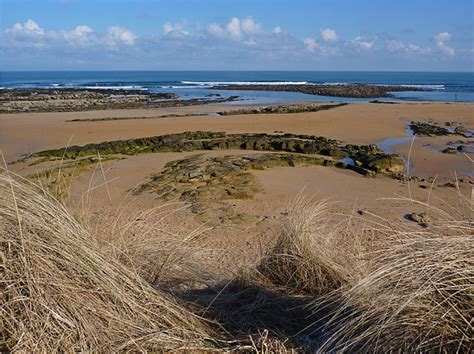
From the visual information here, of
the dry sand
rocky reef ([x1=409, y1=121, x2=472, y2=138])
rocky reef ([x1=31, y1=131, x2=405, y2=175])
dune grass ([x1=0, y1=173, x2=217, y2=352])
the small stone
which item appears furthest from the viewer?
rocky reef ([x1=409, y1=121, x2=472, y2=138])

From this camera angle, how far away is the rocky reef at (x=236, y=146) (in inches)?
644

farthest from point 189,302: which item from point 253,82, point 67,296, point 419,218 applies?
point 253,82

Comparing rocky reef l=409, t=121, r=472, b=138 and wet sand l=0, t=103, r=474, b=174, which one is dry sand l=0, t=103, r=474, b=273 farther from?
rocky reef l=409, t=121, r=472, b=138

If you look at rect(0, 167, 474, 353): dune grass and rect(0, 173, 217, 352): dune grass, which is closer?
rect(0, 167, 474, 353): dune grass

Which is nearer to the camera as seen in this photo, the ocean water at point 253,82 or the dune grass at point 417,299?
the dune grass at point 417,299

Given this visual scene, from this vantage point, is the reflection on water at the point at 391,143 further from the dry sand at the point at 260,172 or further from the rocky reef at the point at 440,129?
the rocky reef at the point at 440,129

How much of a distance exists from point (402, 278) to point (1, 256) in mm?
2383

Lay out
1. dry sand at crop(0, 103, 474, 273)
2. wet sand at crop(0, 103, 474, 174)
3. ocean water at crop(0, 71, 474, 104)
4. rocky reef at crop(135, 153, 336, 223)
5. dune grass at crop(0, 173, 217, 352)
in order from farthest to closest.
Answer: ocean water at crop(0, 71, 474, 104) < wet sand at crop(0, 103, 474, 174) < rocky reef at crop(135, 153, 336, 223) < dry sand at crop(0, 103, 474, 273) < dune grass at crop(0, 173, 217, 352)

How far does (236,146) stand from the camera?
18047 mm

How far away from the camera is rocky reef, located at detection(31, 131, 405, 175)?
53.7ft

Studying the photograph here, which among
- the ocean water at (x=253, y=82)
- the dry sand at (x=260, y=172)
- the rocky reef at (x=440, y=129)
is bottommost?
the dry sand at (x=260, y=172)

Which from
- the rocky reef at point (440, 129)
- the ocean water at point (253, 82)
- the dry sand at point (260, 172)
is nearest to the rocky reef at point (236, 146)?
the dry sand at point (260, 172)

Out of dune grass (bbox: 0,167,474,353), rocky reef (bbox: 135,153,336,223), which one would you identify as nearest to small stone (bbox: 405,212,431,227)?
rocky reef (bbox: 135,153,336,223)

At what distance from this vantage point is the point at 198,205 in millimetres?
10125
